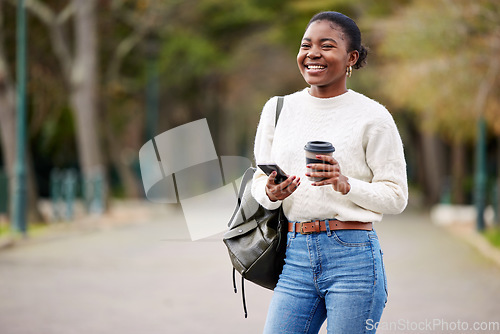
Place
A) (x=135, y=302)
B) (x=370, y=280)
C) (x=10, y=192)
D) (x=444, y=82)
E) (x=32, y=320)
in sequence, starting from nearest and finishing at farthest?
(x=370, y=280) < (x=32, y=320) < (x=135, y=302) < (x=444, y=82) < (x=10, y=192)

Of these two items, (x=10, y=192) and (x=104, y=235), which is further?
(x=10, y=192)

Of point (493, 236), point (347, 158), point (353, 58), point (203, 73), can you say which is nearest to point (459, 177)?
point (203, 73)

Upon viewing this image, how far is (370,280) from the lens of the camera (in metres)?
3.10

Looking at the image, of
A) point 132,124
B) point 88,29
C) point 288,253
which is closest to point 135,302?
point 288,253

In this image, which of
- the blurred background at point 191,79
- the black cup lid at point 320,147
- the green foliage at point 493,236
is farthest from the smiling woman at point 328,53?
the green foliage at point 493,236

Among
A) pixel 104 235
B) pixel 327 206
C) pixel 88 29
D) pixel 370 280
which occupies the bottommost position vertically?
pixel 104 235

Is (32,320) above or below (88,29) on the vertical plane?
below

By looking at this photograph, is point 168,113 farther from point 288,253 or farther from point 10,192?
point 288,253

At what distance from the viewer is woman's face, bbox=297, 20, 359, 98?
3.19m

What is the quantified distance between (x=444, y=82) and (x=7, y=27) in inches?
467

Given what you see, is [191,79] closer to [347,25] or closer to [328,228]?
[347,25]

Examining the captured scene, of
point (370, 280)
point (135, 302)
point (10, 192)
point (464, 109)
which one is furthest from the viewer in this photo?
point (10, 192)

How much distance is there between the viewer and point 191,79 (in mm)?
33000

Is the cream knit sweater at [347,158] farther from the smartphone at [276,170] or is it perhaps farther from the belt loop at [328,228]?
the smartphone at [276,170]
